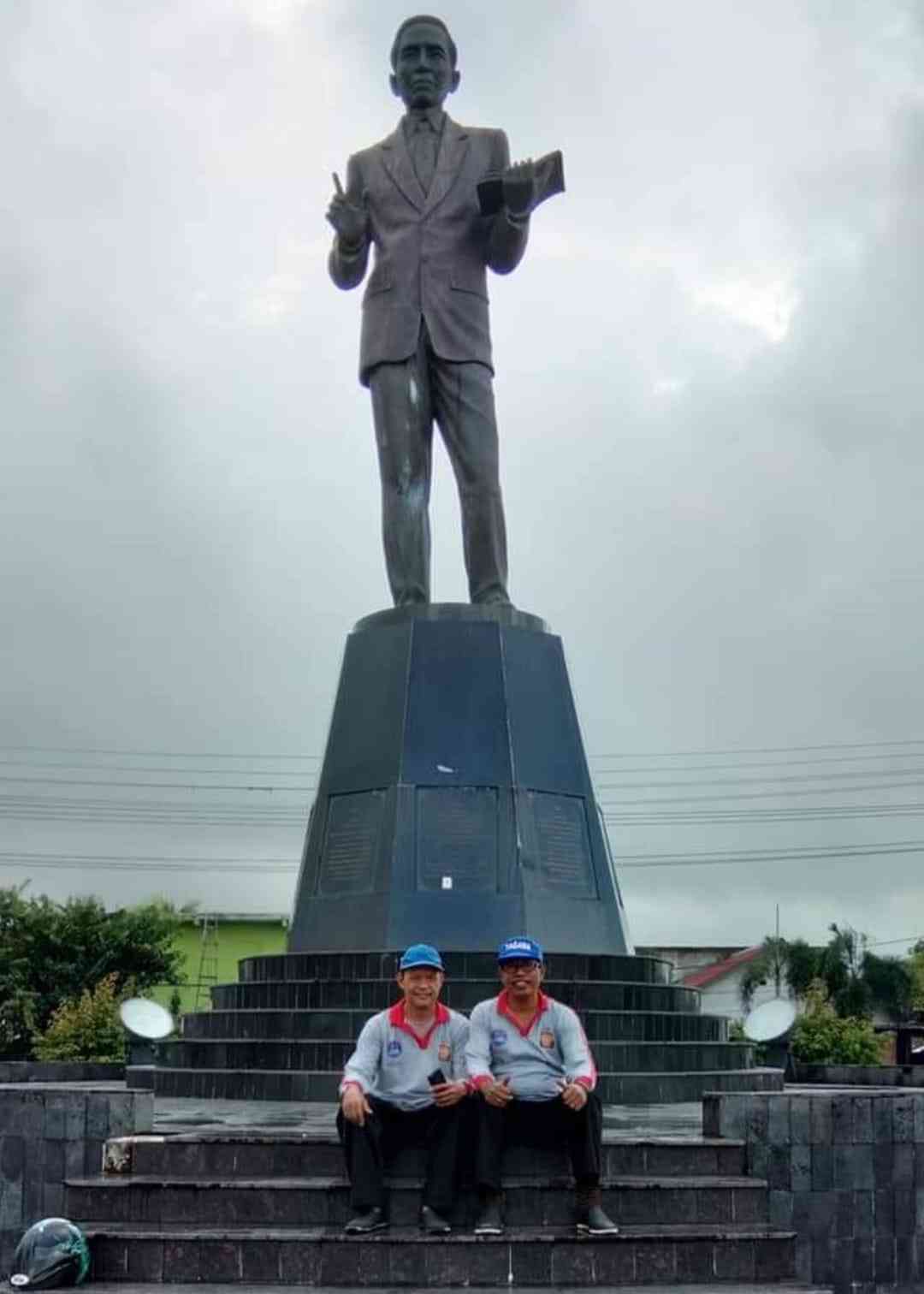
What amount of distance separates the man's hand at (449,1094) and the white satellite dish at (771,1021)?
5201mm

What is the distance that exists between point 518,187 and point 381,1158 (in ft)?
28.7

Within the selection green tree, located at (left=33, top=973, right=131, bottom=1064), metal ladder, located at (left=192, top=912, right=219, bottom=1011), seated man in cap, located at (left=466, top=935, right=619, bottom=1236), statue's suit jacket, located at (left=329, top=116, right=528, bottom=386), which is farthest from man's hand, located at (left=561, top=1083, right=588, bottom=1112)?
metal ladder, located at (left=192, top=912, right=219, bottom=1011)

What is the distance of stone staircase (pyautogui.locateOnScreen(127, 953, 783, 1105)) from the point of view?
10.9m

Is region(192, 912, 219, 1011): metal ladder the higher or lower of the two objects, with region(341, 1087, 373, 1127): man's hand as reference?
higher

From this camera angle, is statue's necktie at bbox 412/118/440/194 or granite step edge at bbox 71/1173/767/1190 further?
statue's necktie at bbox 412/118/440/194

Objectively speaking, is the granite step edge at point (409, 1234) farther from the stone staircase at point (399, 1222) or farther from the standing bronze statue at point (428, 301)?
the standing bronze statue at point (428, 301)

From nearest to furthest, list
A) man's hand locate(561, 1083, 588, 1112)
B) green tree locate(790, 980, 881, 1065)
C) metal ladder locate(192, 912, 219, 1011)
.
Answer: man's hand locate(561, 1083, 588, 1112), green tree locate(790, 980, 881, 1065), metal ladder locate(192, 912, 219, 1011)

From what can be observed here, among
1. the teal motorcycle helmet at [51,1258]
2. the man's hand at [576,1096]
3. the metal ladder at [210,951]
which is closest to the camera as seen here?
the teal motorcycle helmet at [51,1258]

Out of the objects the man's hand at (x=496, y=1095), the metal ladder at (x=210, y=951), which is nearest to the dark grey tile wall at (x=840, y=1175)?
the man's hand at (x=496, y=1095)

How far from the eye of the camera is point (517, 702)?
13586 millimetres

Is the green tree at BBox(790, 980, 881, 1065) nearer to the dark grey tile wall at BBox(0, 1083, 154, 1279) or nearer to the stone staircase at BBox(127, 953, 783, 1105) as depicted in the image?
the stone staircase at BBox(127, 953, 783, 1105)

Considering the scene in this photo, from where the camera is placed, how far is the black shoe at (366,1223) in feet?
25.0

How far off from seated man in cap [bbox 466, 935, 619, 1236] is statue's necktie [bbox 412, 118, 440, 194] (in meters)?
8.44

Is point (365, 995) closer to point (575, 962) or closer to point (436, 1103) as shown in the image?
point (575, 962)
